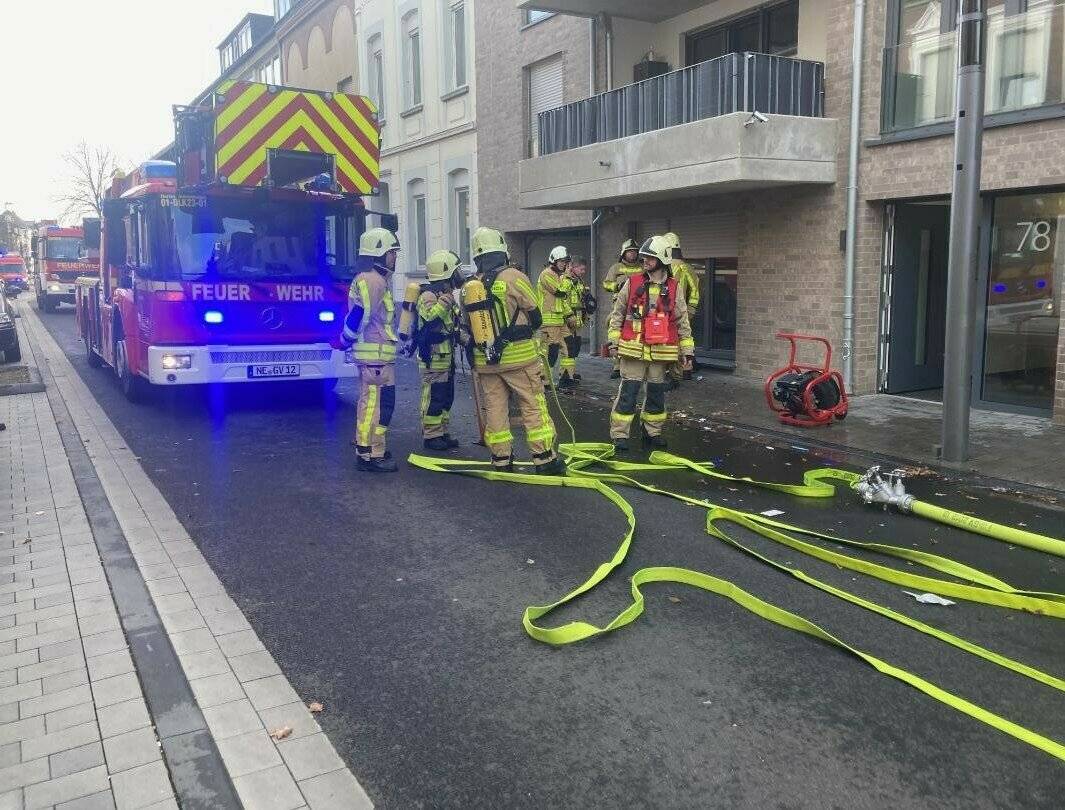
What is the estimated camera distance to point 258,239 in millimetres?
10109

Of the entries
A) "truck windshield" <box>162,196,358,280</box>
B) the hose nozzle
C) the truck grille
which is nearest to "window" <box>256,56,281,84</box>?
"truck windshield" <box>162,196,358,280</box>

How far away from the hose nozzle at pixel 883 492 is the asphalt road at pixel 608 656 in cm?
12

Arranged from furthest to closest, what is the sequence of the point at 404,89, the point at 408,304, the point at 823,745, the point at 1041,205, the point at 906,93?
the point at 404,89 → the point at 906,93 → the point at 1041,205 → the point at 408,304 → the point at 823,745

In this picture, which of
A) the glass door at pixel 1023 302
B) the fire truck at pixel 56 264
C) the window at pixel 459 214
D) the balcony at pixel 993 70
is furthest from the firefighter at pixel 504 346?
the fire truck at pixel 56 264

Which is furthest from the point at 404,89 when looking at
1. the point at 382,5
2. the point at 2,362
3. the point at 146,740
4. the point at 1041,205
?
the point at 146,740

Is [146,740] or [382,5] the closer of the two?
[146,740]

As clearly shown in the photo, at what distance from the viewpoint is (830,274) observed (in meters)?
11.8

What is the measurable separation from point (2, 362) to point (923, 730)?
1639cm

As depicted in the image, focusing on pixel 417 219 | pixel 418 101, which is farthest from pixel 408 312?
pixel 417 219

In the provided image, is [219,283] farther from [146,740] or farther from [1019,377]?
[1019,377]

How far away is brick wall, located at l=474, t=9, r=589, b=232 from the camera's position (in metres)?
16.5

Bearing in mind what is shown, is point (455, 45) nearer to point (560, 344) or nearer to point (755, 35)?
point (755, 35)

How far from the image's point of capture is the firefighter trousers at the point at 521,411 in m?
7.41

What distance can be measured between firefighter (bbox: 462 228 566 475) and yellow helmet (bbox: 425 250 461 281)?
436mm
